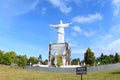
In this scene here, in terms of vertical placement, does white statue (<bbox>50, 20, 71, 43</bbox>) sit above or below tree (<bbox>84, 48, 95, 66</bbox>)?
above

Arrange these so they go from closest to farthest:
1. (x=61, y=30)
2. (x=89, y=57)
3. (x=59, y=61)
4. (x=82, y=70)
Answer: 1. (x=82, y=70)
2. (x=89, y=57)
3. (x=59, y=61)
4. (x=61, y=30)

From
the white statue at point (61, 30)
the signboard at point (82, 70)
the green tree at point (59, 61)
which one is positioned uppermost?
the white statue at point (61, 30)

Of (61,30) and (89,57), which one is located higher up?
(61,30)

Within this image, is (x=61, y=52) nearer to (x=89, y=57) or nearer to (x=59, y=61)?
(x=59, y=61)

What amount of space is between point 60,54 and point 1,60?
2258 centimetres

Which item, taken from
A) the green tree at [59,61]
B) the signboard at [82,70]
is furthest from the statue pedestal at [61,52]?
the signboard at [82,70]

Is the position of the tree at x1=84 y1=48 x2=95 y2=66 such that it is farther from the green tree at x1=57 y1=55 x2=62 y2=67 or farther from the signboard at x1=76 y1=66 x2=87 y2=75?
the signboard at x1=76 y1=66 x2=87 y2=75

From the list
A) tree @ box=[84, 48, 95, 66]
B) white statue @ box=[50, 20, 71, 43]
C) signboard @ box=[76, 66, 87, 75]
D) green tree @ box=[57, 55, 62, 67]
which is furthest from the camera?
white statue @ box=[50, 20, 71, 43]

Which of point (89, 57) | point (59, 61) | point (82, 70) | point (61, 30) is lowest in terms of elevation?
point (82, 70)

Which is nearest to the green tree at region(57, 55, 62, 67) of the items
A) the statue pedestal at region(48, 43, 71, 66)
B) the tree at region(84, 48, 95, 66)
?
the statue pedestal at region(48, 43, 71, 66)

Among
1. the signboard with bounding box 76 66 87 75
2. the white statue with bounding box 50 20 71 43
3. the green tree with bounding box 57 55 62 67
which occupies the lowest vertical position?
the signboard with bounding box 76 66 87 75

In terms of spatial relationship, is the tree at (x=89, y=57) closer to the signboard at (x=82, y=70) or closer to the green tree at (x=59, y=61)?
the green tree at (x=59, y=61)

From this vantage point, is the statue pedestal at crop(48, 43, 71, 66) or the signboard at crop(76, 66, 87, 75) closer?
the signboard at crop(76, 66, 87, 75)

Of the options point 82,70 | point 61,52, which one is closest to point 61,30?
point 61,52
